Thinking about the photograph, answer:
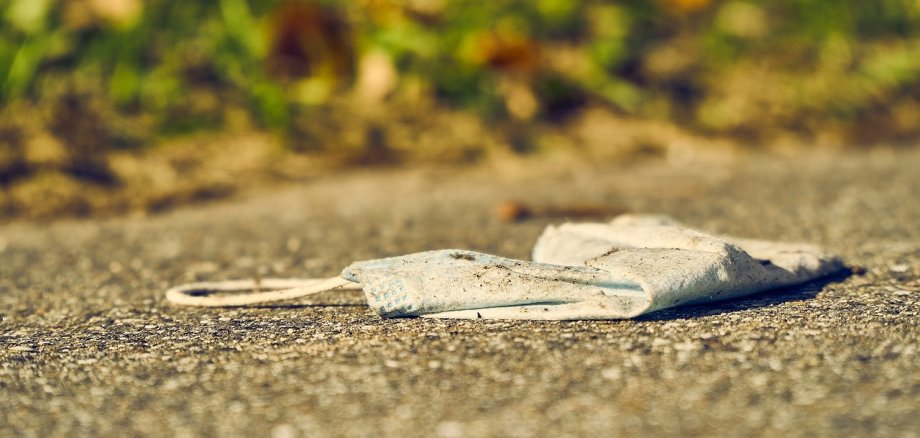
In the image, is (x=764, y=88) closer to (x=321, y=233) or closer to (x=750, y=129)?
(x=750, y=129)

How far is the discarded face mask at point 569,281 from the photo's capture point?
1813mm

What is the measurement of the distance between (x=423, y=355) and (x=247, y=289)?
0.74m

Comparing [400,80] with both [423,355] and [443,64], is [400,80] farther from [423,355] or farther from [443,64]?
[423,355]

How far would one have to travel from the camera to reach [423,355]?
168 cm

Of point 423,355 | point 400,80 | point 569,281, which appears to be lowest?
point 423,355

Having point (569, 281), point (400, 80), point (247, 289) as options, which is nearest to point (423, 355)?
point (569, 281)

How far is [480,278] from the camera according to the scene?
186 centimetres

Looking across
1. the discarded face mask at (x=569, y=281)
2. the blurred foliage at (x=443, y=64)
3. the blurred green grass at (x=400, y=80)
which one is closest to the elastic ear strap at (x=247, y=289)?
the discarded face mask at (x=569, y=281)

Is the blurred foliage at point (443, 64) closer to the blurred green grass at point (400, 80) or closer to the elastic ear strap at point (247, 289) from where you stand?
the blurred green grass at point (400, 80)

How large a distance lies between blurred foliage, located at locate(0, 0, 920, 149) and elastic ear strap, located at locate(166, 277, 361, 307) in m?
1.66

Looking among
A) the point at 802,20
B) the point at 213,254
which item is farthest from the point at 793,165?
the point at 213,254

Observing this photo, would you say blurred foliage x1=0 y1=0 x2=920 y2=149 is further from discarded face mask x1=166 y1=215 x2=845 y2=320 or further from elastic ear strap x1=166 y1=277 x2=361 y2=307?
discarded face mask x1=166 y1=215 x2=845 y2=320

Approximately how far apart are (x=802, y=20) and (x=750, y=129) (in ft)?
Result: 3.39

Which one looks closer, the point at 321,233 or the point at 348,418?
the point at 348,418
